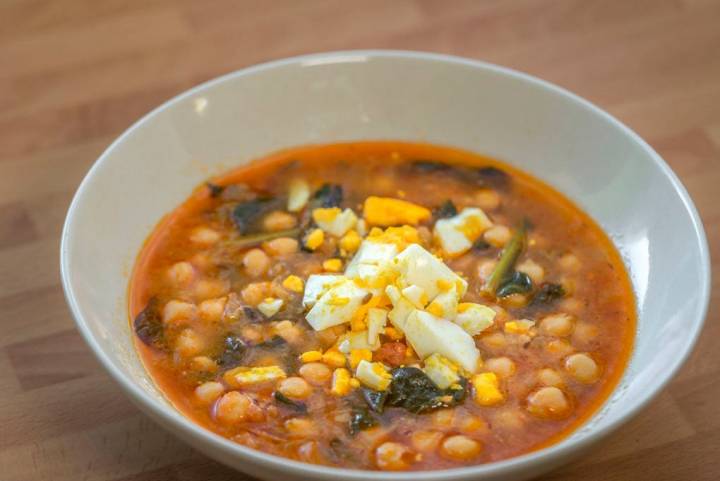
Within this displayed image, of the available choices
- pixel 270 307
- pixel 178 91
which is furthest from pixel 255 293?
pixel 178 91

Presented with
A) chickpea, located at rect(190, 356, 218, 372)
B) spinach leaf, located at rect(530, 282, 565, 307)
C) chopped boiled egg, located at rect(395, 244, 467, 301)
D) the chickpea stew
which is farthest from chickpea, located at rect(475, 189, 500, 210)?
chickpea, located at rect(190, 356, 218, 372)

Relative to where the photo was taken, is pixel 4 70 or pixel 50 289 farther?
pixel 4 70

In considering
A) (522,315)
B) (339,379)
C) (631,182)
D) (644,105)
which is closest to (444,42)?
(644,105)

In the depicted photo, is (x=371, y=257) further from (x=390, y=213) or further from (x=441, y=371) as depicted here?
(x=441, y=371)

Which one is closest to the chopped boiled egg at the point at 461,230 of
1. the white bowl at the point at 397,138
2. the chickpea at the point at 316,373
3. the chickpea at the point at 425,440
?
the white bowl at the point at 397,138

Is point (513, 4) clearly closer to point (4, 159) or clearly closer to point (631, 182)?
point (631, 182)

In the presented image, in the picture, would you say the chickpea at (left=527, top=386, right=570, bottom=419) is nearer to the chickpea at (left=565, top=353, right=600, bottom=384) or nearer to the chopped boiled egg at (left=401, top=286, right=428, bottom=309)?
the chickpea at (left=565, top=353, right=600, bottom=384)
